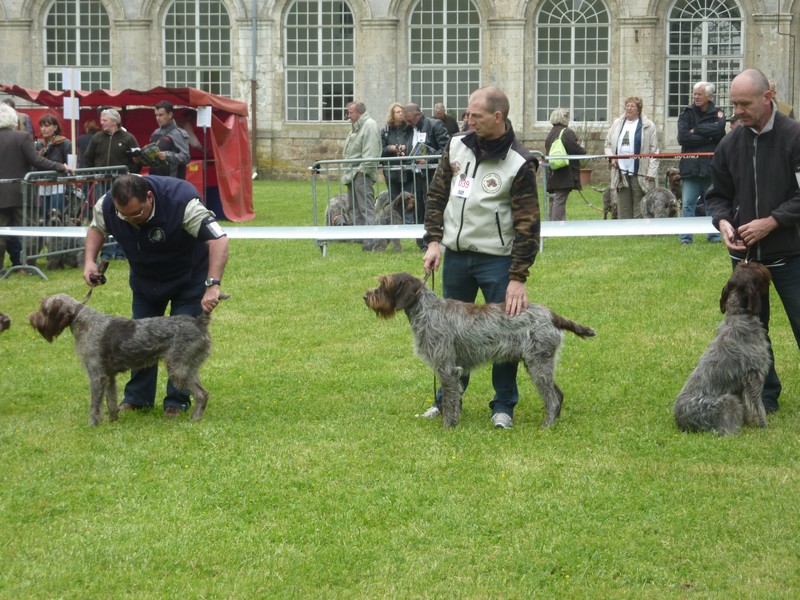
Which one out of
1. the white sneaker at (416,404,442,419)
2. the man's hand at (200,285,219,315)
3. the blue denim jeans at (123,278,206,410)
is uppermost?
the man's hand at (200,285,219,315)

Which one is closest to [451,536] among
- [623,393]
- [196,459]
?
[196,459]

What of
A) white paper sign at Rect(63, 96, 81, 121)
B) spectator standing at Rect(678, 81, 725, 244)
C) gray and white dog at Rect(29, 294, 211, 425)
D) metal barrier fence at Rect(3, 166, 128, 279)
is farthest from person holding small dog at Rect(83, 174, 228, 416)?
white paper sign at Rect(63, 96, 81, 121)

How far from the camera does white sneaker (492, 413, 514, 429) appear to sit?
7395 mm

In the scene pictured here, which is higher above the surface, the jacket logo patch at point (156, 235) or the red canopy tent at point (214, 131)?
the red canopy tent at point (214, 131)

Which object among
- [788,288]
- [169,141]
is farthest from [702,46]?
[788,288]

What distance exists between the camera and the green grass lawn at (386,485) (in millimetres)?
5102

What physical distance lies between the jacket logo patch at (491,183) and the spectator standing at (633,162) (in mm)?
9710

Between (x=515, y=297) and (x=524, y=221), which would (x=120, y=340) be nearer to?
(x=515, y=297)

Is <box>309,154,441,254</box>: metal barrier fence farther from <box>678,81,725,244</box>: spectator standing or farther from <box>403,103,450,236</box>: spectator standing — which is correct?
<box>678,81,725,244</box>: spectator standing

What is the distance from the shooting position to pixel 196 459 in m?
6.84

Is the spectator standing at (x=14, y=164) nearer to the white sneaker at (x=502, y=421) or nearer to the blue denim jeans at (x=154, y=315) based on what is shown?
the blue denim jeans at (x=154, y=315)

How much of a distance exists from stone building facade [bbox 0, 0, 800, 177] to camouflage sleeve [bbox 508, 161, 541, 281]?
25484mm

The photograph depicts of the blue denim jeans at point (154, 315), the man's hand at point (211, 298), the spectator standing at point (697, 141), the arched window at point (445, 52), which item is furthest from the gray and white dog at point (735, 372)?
the arched window at point (445, 52)

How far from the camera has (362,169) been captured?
16047mm
